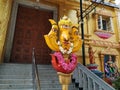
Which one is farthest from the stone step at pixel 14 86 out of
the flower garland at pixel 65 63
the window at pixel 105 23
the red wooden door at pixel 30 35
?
the window at pixel 105 23

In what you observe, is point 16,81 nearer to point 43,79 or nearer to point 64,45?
point 43,79

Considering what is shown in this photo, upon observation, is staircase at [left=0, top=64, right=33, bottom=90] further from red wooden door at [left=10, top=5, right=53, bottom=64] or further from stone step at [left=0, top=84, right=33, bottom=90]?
red wooden door at [left=10, top=5, right=53, bottom=64]

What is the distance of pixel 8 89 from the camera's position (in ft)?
18.7

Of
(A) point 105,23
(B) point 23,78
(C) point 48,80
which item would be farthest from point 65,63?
(A) point 105,23

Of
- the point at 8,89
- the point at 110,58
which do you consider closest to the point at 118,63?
the point at 110,58

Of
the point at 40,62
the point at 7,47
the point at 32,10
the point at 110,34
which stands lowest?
the point at 40,62

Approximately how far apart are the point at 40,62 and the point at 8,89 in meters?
3.79

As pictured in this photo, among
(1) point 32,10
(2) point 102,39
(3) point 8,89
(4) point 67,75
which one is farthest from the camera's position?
(2) point 102,39

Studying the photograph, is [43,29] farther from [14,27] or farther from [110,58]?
[110,58]

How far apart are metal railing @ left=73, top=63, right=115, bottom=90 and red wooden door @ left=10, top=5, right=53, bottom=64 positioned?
10.3 feet

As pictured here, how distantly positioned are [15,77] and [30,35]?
3.60 m

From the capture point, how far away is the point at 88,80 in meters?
6.14

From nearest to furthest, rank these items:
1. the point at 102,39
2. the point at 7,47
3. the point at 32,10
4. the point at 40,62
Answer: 1. the point at 7,47
2. the point at 40,62
3. the point at 32,10
4. the point at 102,39

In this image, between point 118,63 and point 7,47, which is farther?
point 118,63
